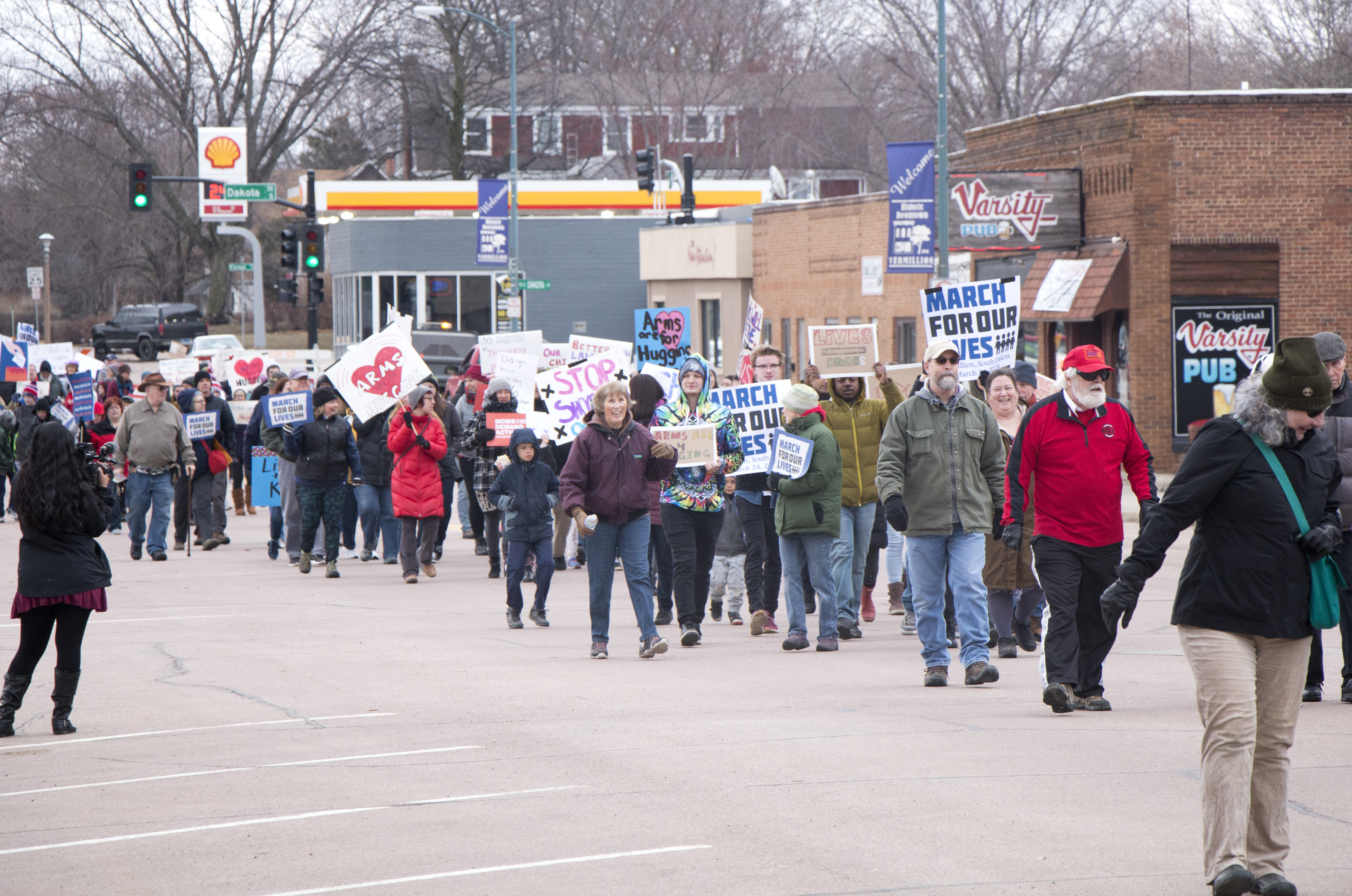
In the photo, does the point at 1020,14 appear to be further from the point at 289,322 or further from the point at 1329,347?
the point at 1329,347

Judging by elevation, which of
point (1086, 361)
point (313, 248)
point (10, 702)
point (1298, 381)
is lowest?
point (10, 702)

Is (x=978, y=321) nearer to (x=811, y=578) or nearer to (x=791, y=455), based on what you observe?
(x=791, y=455)

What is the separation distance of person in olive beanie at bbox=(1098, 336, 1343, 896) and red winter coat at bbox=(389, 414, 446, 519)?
433 inches

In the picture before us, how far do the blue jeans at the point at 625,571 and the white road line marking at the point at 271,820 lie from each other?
3984mm

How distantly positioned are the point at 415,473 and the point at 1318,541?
11.4 m

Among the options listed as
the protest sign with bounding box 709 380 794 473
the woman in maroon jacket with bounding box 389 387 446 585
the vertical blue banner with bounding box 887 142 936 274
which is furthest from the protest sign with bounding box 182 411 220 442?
the vertical blue banner with bounding box 887 142 936 274

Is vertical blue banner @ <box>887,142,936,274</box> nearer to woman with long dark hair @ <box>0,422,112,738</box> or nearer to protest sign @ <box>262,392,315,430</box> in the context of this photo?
protest sign @ <box>262,392,315,430</box>

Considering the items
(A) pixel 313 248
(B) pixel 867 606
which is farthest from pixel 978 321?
(A) pixel 313 248

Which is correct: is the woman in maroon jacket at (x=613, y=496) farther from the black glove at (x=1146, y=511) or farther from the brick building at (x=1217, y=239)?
the brick building at (x=1217, y=239)

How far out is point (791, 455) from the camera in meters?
11.3

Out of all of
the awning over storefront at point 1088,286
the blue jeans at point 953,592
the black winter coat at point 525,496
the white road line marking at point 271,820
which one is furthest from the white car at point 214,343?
the white road line marking at point 271,820

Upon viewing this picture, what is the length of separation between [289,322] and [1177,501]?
73736mm

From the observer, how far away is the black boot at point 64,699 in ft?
29.0

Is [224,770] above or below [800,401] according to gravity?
below
